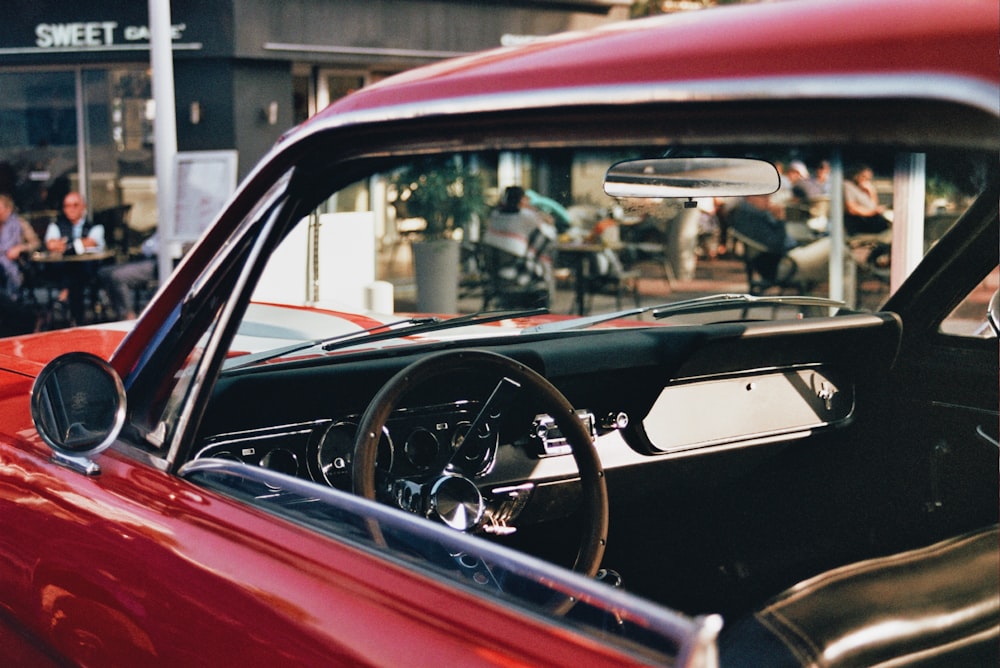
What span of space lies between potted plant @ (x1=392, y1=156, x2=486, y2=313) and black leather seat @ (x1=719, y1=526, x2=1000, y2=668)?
9445 mm

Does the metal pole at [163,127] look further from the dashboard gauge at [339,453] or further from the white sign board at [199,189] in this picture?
the dashboard gauge at [339,453]

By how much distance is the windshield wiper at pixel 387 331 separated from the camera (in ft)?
7.25

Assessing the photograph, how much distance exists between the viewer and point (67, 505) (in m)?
1.77

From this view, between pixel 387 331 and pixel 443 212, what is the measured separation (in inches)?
399

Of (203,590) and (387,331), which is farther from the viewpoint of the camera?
(387,331)

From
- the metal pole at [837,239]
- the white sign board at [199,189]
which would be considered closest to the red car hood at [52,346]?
the white sign board at [199,189]

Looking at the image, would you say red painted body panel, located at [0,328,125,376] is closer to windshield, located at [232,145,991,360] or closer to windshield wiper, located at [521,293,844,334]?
windshield, located at [232,145,991,360]

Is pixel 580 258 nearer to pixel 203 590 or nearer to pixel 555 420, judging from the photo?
pixel 555 420

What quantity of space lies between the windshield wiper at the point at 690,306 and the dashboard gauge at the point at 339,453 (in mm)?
742

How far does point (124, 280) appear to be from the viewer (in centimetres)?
1097

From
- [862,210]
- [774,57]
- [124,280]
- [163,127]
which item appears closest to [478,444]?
[774,57]

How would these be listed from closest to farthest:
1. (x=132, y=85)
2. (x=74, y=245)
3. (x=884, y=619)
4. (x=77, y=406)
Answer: (x=884, y=619), (x=77, y=406), (x=74, y=245), (x=132, y=85)

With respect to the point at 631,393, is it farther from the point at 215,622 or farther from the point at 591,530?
the point at 215,622

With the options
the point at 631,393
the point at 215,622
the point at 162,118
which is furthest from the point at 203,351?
the point at 162,118
